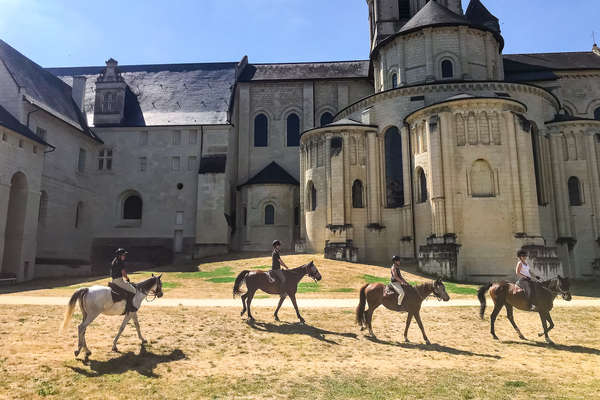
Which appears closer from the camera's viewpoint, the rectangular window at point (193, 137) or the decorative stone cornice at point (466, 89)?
the decorative stone cornice at point (466, 89)

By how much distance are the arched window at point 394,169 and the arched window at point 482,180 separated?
17.2 feet

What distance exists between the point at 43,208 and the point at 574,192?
3820cm

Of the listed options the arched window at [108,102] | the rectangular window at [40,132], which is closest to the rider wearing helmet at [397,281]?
the rectangular window at [40,132]

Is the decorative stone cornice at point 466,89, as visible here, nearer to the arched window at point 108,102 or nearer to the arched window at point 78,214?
the arched window at point 108,102

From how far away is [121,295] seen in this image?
31.1ft

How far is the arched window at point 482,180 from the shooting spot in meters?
25.6

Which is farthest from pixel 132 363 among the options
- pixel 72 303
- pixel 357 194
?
pixel 357 194

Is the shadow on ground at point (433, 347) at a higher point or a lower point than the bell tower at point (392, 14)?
lower

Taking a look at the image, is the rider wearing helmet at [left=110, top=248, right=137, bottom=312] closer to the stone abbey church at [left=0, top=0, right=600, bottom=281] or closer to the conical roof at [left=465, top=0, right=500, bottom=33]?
the stone abbey church at [left=0, top=0, right=600, bottom=281]

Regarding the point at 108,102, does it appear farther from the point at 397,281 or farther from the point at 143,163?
the point at 397,281

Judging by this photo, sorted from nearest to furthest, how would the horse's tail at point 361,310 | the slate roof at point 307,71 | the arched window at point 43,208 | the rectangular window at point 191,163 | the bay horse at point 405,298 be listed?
the bay horse at point 405,298, the horse's tail at point 361,310, the arched window at point 43,208, the rectangular window at point 191,163, the slate roof at point 307,71

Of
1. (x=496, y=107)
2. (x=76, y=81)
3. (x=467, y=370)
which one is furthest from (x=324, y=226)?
(x=76, y=81)

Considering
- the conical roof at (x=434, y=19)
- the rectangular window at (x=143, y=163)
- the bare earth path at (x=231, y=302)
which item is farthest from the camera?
the rectangular window at (x=143, y=163)

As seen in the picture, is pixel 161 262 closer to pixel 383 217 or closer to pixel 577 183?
pixel 383 217
